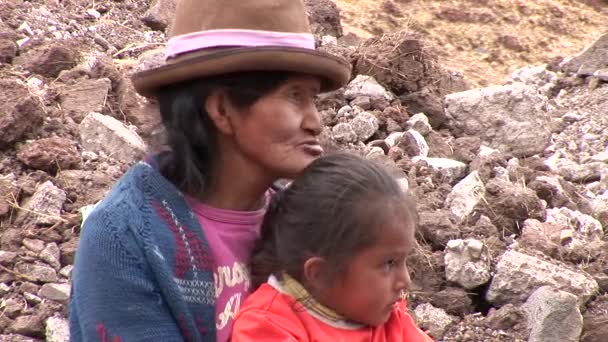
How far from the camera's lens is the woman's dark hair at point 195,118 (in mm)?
2285

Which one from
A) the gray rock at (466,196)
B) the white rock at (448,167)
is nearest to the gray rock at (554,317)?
the gray rock at (466,196)

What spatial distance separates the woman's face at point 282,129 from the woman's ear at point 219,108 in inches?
A: 0.6

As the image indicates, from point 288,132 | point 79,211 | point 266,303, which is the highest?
point 288,132

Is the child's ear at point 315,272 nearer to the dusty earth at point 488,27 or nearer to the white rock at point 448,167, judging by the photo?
the white rock at point 448,167

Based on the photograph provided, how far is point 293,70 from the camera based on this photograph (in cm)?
228

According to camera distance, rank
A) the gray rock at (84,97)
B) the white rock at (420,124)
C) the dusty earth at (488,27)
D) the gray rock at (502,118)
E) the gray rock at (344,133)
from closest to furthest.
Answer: the gray rock at (84,97), the gray rock at (344,133), the white rock at (420,124), the gray rock at (502,118), the dusty earth at (488,27)

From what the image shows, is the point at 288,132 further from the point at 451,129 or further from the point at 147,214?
the point at 451,129

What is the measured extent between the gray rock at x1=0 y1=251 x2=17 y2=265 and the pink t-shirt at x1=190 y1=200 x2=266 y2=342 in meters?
1.80

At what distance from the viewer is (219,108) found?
231 cm

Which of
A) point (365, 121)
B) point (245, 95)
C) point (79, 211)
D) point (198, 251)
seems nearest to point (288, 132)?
point (245, 95)

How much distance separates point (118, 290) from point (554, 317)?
2.13m

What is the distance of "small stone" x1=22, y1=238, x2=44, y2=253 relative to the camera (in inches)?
158

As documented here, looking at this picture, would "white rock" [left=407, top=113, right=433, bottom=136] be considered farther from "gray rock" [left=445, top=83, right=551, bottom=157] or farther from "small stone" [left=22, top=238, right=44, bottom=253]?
"small stone" [left=22, top=238, right=44, bottom=253]

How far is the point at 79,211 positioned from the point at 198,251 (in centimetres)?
197
